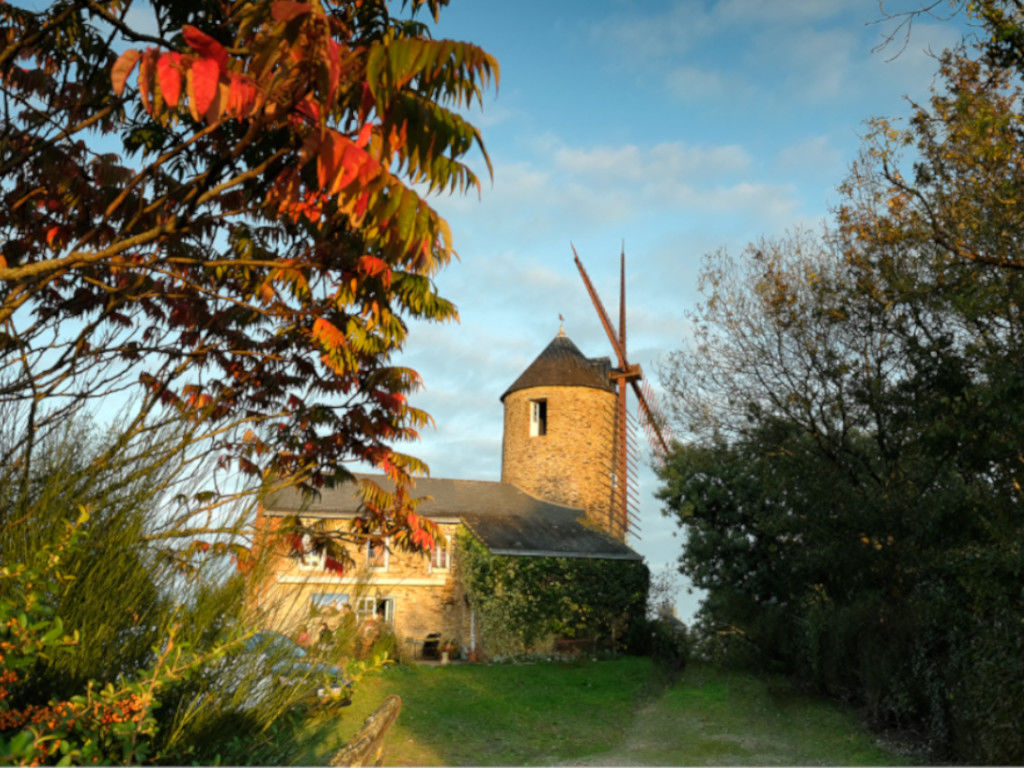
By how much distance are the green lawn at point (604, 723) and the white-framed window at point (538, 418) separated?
565 inches

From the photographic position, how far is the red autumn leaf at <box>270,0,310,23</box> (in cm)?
345

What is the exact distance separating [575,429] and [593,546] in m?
6.41

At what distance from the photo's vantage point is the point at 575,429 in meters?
33.0

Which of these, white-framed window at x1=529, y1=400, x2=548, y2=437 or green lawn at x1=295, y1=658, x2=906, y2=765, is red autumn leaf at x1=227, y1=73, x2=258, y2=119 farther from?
white-framed window at x1=529, y1=400, x2=548, y2=437

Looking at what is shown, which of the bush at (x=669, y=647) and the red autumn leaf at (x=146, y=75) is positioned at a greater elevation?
the red autumn leaf at (x=146, y=75)

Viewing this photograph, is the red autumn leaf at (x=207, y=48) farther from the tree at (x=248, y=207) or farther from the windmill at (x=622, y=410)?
the windmill at (x=622, y=410)

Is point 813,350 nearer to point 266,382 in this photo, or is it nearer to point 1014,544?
point 1014,544

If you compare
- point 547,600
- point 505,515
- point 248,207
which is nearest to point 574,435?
point 505,515

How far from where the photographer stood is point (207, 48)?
347 cm

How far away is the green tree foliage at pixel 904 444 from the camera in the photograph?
392 inches

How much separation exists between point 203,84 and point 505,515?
90.0 feet

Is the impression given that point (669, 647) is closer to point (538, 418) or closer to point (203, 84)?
point (538, 418)

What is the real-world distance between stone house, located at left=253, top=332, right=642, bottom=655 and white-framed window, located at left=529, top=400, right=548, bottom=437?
5 cm

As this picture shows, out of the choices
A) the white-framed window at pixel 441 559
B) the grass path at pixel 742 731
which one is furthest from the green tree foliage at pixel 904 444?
the white-framed window at pixel 441 559
